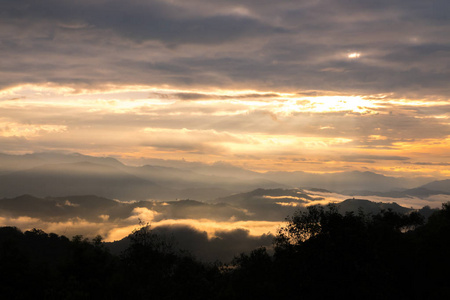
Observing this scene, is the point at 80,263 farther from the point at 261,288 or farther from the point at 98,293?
the point at 261,288

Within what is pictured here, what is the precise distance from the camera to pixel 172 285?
71.4m

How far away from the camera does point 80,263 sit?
70.0 meters

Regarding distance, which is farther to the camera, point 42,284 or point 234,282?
point 234,282

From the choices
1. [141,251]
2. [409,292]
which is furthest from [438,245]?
[141,251]

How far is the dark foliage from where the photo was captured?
5409cm

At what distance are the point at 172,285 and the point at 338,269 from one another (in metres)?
32.6

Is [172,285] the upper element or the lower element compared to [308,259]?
lower

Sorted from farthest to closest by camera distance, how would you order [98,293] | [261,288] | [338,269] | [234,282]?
[234,282] → [261,288] → [98,293] → [338,269]

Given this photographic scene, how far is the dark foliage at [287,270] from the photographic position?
54.1 meters

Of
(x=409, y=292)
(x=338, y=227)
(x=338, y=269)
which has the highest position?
(x=338, y=227)

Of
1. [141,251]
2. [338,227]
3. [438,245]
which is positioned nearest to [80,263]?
[141,251]

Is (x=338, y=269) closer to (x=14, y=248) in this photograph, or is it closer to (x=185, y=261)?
(x=185, y=261)

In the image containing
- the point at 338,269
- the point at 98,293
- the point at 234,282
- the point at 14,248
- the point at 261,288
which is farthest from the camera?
the point at 234,282

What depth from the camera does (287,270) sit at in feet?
209
